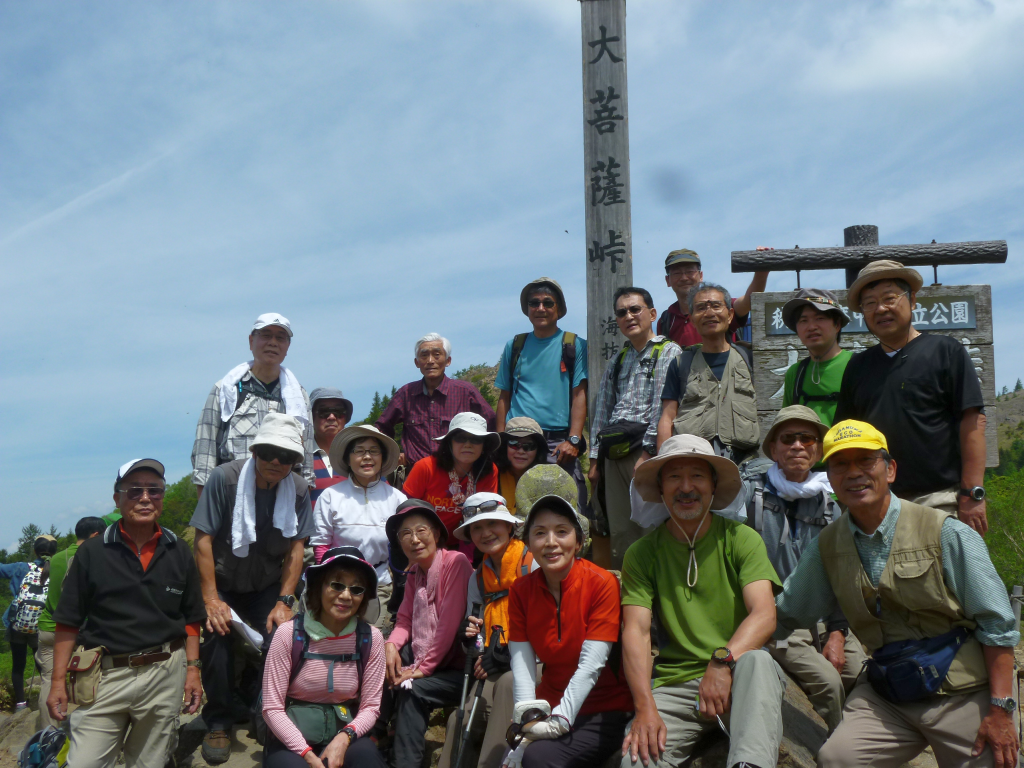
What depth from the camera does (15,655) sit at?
9.93 m

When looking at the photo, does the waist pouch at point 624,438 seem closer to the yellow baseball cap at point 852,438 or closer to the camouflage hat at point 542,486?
the camouflage hat at point 542,486

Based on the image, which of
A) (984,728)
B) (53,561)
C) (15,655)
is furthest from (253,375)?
(15,655)

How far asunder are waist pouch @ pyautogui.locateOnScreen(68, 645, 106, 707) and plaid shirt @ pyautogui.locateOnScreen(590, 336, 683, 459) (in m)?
3.71

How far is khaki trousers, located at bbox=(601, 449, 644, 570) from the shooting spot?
5750 mm

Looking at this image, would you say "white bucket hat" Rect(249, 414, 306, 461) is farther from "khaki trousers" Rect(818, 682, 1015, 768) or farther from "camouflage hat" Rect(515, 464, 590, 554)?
"khaki trousers" Rect(818, 682, 1015, 768)

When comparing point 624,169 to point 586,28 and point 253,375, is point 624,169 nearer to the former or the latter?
point 586,28

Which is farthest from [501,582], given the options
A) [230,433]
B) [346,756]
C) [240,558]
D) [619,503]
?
[230,433]

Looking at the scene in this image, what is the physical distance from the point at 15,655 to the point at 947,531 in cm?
1128

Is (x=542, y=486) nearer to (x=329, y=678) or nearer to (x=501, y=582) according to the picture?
(x=501, y=582)

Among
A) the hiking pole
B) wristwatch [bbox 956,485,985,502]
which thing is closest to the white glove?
the hiking pole

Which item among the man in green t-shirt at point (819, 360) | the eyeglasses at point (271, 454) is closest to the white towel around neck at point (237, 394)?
the eyeglasses at point (271, 454)

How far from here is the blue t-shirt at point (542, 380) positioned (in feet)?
21.6

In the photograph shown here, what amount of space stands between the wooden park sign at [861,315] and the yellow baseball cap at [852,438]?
Result: 293 cm

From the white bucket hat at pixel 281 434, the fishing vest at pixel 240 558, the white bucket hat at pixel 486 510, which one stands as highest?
the white bucket hat at pixel 281 434
